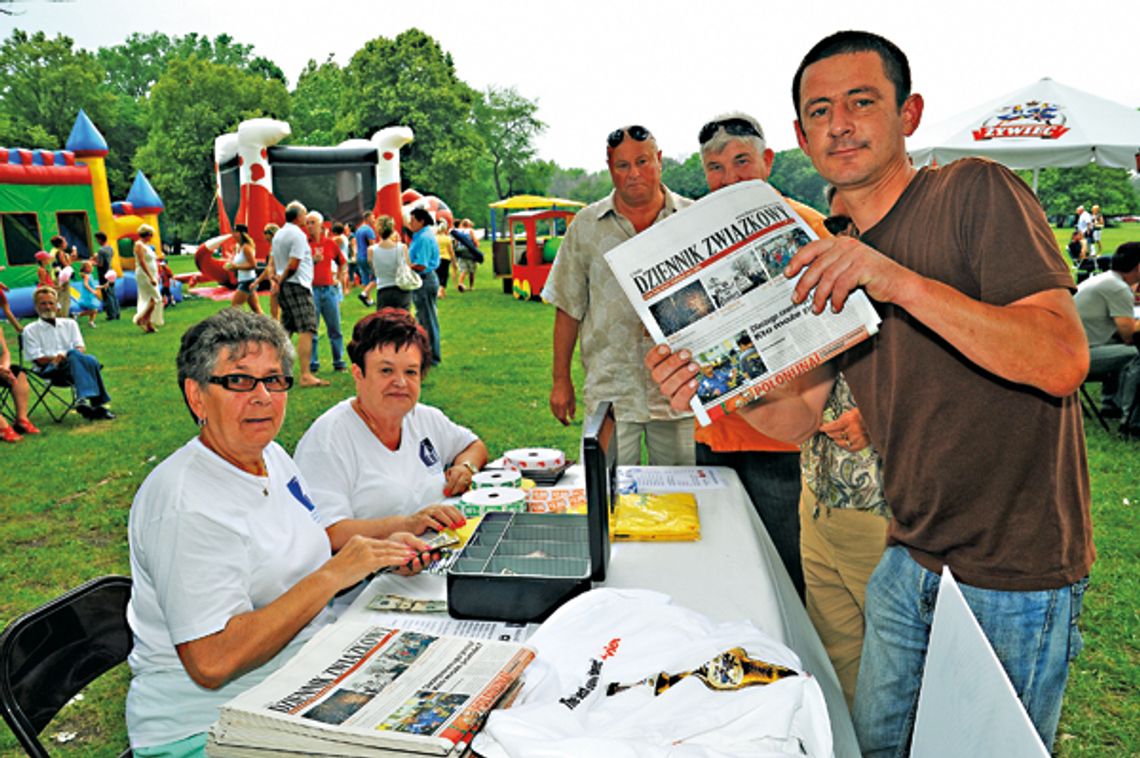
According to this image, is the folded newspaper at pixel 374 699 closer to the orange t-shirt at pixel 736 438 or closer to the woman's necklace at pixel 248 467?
the woman's necklace at pixel 248 467

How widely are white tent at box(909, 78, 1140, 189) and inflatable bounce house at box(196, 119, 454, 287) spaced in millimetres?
11009

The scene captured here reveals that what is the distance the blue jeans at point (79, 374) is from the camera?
23.6 feet

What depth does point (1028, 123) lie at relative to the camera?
8.09 m

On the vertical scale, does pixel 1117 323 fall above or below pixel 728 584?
above

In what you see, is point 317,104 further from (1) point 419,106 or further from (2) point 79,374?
(2) point 79,374

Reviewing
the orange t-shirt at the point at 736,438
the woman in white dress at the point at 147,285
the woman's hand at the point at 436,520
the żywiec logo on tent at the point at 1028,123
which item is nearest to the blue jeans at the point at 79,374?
the woman in white dress at the point at 147,285

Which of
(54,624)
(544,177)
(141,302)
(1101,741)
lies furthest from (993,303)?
(544,177)

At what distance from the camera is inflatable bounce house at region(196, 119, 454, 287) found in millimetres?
→ 16047

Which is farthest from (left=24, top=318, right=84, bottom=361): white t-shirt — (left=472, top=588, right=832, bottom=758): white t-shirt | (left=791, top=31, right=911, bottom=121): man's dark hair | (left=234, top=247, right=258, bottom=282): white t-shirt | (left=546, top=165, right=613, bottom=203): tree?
(left=546, top=165, right=613, bottom=203): tree

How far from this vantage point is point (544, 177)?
59312 millimetres

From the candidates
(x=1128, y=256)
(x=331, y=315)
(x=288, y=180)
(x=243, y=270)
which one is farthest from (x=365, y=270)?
(x=1128, y=256)

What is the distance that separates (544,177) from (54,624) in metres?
59.9

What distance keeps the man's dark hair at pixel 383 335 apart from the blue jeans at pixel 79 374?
602 centimetres

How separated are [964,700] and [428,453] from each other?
1.95 m
